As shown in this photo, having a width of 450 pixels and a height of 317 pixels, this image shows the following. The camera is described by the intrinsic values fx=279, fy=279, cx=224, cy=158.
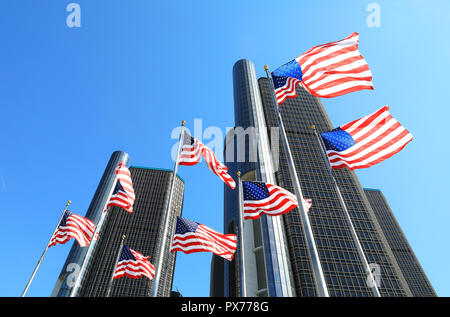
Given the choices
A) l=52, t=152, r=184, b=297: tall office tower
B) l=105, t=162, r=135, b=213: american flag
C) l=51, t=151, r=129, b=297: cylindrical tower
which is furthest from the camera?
l=51, t=151, r=129, b=297: cylindrical tower

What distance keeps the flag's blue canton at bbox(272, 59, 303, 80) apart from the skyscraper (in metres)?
69.1

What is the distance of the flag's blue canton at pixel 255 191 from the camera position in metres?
18.2

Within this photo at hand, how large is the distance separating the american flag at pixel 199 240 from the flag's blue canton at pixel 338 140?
902 cm

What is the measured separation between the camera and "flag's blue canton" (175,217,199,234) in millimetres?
18500

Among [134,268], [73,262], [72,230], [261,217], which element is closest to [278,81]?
[72,230]

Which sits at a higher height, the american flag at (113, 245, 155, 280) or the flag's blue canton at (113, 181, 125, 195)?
the flag's blue canton at (113, 181, 125, 195)

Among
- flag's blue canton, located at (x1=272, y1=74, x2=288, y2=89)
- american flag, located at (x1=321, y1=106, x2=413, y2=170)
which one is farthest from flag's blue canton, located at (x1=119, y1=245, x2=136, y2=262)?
american flag, located at (x1=321, y1=106, x2=413, y2=170)

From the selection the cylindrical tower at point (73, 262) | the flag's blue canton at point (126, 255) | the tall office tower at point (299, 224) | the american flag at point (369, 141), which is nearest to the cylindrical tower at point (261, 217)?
the tall office tower at point (299, 224)

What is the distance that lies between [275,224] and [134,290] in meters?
85.2

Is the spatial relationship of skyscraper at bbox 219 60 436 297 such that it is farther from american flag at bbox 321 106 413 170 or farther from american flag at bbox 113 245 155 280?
american flag at bbox 321 106 413 170

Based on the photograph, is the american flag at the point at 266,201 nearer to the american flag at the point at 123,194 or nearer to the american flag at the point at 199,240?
the american flag at the point at 199,240
